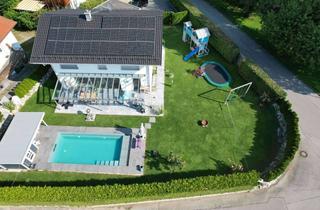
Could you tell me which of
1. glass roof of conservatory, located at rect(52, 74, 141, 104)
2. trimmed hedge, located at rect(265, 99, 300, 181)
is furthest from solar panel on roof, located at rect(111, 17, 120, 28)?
trimmed hedge, located at rect(265, 99, 300, 181)

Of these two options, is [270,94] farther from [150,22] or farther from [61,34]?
[61,34]

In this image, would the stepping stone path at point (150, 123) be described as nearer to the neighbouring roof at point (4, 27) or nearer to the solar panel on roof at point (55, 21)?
the solar panel on roof at point (55, 21)

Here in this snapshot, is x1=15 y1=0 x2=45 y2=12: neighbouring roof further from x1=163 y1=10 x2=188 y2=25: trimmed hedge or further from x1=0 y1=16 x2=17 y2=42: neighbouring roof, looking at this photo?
x1=163 y1=10 x2=188 y2=25: trimmed hedge

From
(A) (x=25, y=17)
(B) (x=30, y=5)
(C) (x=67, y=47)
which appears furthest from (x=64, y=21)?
(B) (x=30, y=5)

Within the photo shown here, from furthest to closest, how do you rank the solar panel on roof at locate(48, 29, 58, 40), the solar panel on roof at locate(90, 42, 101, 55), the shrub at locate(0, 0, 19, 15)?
the shrub at locate(0, 0, 19, 15) < the solar panel on roof at locate(48, 29, 58, 40) < the solar panel on roof at locate(90, 42, 101, 55)

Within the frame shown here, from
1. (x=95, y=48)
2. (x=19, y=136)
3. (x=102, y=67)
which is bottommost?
(x=19, y=136)

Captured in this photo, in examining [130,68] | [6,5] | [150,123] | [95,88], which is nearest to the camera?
[130,68]
